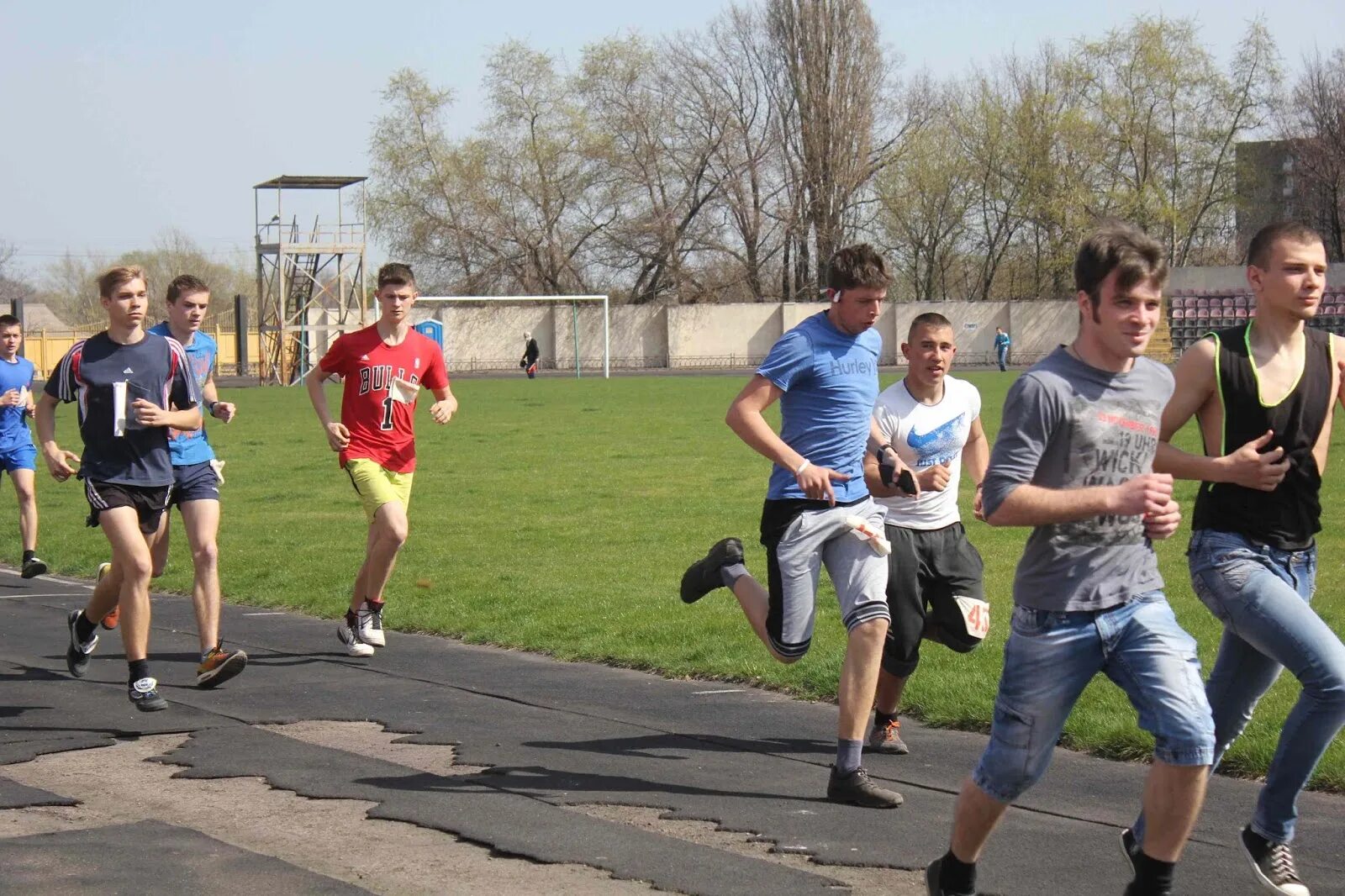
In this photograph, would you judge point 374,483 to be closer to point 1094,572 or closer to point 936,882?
point 936,882

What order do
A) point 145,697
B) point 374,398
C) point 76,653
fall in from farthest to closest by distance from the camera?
point 374,398, point 76,653, point 145,697

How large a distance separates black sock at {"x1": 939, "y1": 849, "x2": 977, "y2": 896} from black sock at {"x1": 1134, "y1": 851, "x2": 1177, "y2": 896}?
1.38ft

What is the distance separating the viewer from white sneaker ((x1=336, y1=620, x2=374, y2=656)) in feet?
30.1

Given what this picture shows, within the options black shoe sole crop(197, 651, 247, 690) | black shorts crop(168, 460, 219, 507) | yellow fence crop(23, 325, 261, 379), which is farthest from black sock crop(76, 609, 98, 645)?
yellow fence crop(23, 325, 261, 379)

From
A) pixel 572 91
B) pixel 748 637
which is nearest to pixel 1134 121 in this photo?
pixel 572 91

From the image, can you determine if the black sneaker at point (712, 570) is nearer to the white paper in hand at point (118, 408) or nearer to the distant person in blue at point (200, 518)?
the distant person in blue at point (200, 518)

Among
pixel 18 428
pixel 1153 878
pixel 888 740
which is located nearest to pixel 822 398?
pixel 888 740

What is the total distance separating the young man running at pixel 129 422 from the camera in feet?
24.9

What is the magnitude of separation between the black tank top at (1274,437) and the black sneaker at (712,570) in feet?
8.38

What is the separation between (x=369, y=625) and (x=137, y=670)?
6.17ft

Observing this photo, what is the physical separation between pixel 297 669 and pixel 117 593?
1027mm

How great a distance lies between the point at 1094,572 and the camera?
167 inches

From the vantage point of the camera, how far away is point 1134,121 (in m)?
75.7

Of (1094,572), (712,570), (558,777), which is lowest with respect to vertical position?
(558,777)
